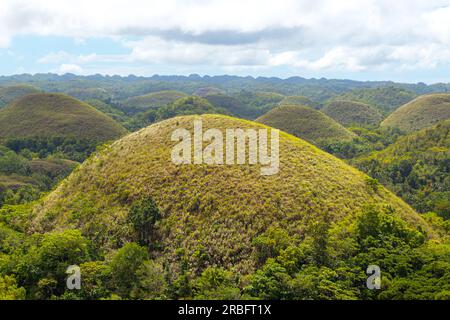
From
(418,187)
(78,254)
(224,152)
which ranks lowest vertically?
(418,187)

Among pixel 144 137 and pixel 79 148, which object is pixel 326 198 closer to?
pixel 144 137

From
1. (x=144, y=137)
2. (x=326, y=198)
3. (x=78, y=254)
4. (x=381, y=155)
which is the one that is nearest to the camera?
(x=78, y=254)

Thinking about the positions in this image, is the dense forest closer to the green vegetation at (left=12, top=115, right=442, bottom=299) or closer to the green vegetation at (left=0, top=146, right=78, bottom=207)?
the green vegetation at (left=12, top=115, right=442, bottom=299)

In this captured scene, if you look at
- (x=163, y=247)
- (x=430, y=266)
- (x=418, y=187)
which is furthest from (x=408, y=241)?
(x=418, y=187)
